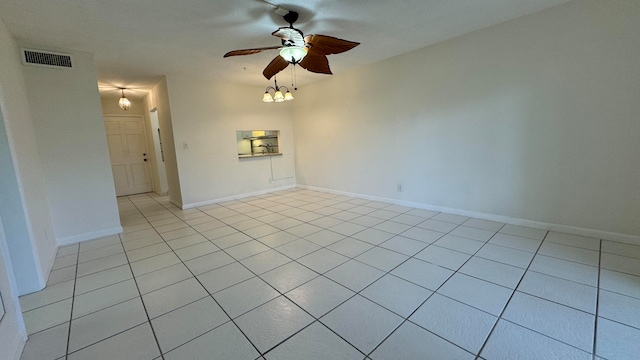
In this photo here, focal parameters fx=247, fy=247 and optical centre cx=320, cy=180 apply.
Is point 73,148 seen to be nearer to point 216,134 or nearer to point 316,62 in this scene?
point 216,134

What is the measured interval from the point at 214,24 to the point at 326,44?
127 centimetres

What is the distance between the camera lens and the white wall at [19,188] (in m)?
2.09

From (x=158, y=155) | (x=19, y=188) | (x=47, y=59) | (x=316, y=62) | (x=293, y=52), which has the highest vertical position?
(x=47, y=59)

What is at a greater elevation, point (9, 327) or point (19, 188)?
point (19, 188)

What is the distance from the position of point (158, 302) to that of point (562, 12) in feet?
15.9

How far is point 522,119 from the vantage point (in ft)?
9.96

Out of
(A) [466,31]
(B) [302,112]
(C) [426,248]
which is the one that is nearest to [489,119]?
(A) [466,31]

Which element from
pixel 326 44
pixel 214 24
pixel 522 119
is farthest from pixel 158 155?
pixel 522 119

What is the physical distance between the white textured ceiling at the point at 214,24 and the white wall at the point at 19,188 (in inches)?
21.1

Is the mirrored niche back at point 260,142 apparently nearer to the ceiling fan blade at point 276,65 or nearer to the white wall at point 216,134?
the white wall at point 216,134

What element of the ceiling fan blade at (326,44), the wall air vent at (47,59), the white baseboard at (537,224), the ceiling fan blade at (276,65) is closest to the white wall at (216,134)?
the wall air vent at (47,59)

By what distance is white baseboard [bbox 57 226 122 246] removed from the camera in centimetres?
331

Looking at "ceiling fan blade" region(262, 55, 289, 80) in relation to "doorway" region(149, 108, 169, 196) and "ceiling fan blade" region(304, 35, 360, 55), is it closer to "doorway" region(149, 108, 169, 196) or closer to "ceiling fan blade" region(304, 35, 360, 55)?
"ceiling fan blade" region(304, 35, 360, 55)

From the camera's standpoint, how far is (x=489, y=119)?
329 cm
